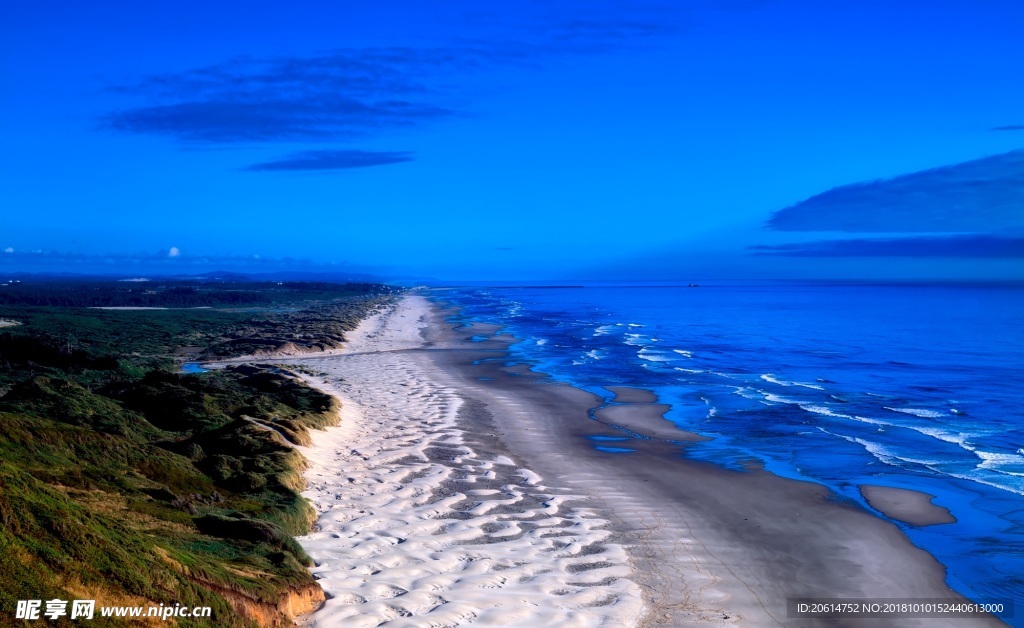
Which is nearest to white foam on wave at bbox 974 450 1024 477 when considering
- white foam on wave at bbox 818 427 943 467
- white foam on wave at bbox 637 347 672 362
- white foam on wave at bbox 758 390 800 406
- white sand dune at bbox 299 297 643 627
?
white foam on wave at bbox 818 427 943 467

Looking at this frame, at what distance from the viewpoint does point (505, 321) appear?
91.1 meters

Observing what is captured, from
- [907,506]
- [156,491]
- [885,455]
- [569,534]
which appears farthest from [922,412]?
[156,491]

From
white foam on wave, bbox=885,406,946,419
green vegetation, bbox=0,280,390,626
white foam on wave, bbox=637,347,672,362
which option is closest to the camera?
green vegetation, bbox=0,280,390,626

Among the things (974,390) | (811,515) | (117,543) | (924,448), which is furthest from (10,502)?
(974,390)

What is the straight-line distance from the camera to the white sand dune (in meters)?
11.8

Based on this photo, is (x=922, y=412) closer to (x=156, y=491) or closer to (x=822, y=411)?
(x=822, y=411)

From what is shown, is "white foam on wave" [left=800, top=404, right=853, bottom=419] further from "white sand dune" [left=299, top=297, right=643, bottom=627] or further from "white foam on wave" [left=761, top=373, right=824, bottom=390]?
"white sand dune" [left=299, top=297, right=643, bottom=627]

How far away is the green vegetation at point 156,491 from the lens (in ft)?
29.6

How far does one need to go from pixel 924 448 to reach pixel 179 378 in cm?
2681

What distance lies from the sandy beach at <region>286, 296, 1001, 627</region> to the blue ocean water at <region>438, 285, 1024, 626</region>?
1.16m

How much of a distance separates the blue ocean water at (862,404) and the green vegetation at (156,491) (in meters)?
11.7

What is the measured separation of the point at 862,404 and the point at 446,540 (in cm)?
2474

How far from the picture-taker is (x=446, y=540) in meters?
15.2

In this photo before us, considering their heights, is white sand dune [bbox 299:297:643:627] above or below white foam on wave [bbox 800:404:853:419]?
above
